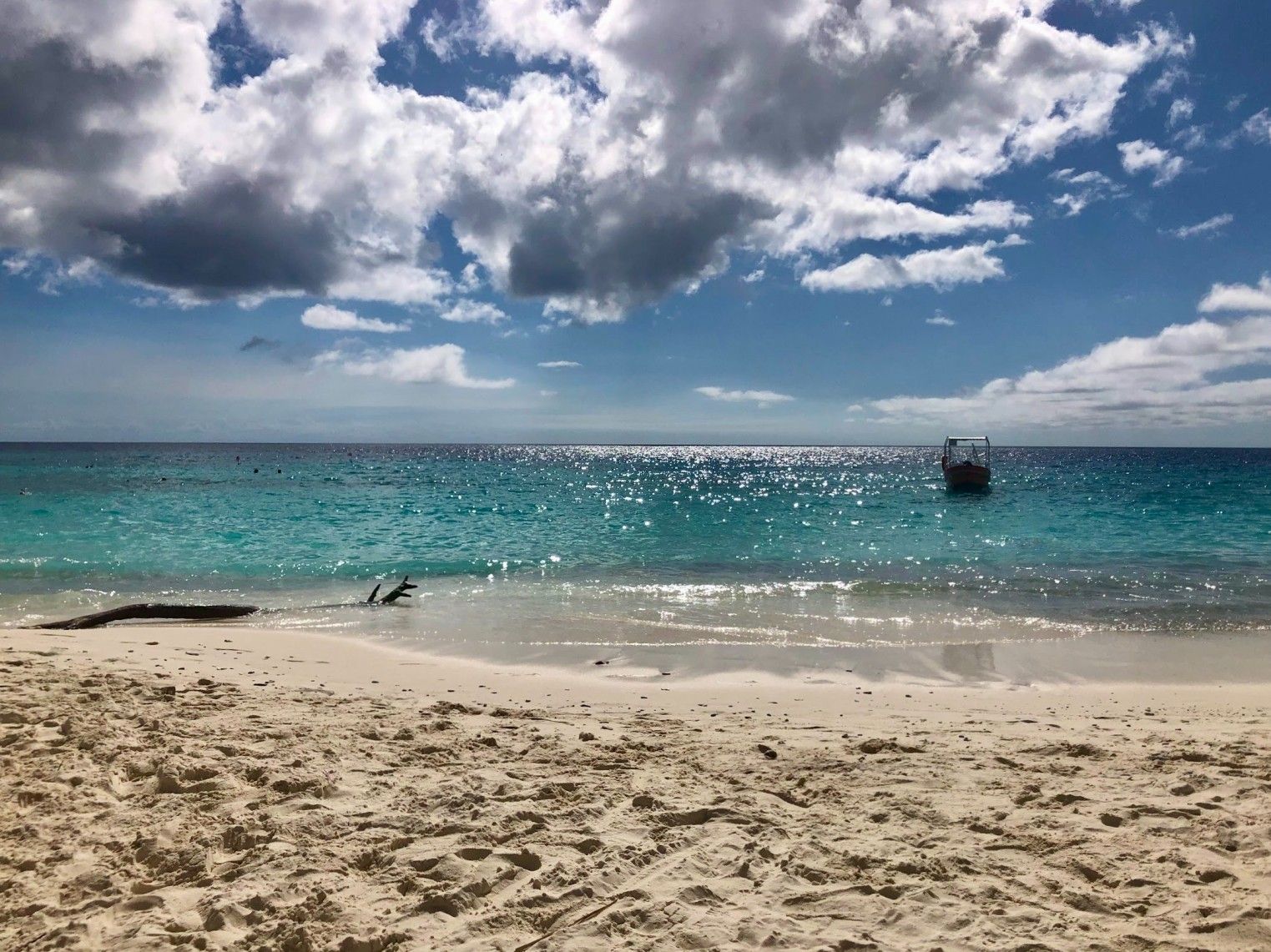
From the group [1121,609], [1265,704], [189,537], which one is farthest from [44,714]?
[189,537]

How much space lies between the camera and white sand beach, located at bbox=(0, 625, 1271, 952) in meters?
3.88

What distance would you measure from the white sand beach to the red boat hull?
52.9 m

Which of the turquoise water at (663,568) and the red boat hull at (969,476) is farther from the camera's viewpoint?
the red boat hull at (969,476)

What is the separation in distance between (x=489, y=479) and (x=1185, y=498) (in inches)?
2447

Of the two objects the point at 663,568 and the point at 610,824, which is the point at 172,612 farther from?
the point at 610,824

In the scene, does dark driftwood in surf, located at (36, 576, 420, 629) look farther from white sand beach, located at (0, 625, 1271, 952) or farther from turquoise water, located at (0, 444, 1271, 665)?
white sand beach, located at (0, 625, 1271, 952)

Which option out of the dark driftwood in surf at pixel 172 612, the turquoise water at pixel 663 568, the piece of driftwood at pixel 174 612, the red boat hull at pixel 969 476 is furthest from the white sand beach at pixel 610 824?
the red boat hull at pixel 969 476

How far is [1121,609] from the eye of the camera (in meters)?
15.4

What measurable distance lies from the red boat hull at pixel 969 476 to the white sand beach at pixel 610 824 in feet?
174

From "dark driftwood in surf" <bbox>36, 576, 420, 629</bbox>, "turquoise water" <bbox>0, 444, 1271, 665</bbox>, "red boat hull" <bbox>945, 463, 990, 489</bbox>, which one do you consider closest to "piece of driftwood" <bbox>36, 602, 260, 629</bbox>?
"dark driftwood in surf" <bbox>36, 576, 420, 629</bbox>

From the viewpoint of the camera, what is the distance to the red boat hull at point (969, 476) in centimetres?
5734

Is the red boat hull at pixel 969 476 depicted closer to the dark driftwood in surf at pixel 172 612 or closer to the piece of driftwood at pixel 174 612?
the dark driftwood in surf at pixel 172 612

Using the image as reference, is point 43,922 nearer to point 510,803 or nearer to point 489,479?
point 510,803

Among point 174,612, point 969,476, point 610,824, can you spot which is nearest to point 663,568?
point 174,612
